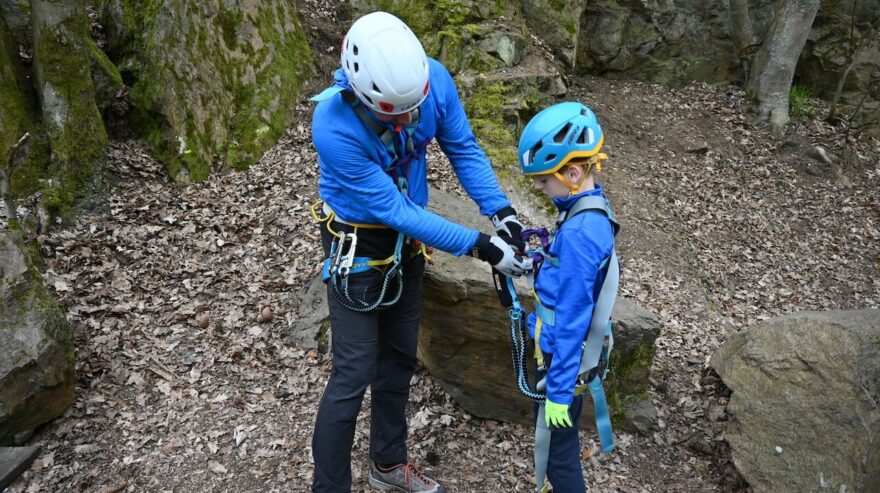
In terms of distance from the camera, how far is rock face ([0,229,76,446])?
13.7 feet

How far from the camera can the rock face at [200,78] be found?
24.3 ft

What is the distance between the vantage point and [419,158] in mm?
3572

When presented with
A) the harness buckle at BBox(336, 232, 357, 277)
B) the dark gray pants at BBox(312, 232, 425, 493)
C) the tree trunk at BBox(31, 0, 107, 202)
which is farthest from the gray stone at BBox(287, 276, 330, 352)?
the tree trunk at BBox(31, 0, 107, 202)

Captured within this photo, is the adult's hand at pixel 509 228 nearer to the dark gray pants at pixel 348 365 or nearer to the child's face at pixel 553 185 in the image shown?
the child's face at pixel 553 185

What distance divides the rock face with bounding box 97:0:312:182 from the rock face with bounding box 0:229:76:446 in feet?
9.49

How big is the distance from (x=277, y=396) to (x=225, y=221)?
8.36 feet

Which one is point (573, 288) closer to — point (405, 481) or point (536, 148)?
point (536, 148)

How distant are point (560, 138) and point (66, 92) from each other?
614 cm

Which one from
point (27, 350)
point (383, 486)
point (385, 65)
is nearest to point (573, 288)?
point (385, 65)

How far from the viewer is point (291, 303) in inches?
227

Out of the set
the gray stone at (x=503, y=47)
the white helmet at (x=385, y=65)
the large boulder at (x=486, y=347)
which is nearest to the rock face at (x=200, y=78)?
the gray stone at (x=503, y=47)

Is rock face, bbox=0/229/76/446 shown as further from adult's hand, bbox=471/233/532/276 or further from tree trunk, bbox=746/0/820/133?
tree trunk, bbox=746/0/820/133

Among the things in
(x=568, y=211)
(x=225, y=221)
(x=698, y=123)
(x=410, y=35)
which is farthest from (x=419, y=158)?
(x=698, y=123)

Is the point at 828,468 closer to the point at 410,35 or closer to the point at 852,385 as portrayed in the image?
the point at 852,385
